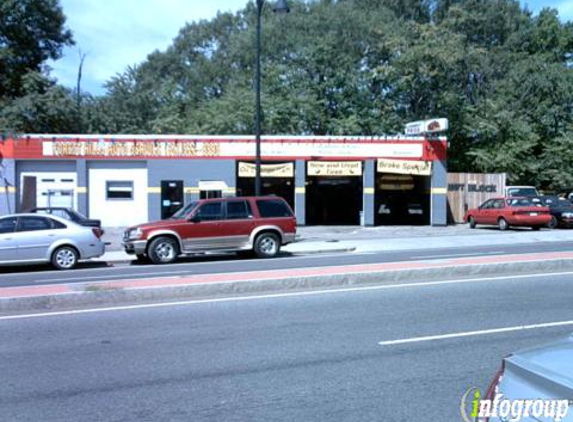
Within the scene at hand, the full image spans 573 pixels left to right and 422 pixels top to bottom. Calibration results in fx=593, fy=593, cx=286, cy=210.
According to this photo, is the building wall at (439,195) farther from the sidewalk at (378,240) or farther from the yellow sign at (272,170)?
the yellow sign at (272,170)

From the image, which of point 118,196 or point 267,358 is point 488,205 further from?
point 267,358

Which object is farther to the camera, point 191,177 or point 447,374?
point 191,177

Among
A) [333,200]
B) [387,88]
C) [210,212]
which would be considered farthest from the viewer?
[387,88]

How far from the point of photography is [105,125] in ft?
149

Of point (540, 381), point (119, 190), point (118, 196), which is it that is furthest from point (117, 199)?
point (540, 381)

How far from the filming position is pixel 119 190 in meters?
30.0

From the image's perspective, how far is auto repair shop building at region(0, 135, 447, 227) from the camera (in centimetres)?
2934

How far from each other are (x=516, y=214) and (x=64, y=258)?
19.8 meters

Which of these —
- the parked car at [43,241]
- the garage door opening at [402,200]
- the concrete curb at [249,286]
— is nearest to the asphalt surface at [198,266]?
the parked car at [43,241]

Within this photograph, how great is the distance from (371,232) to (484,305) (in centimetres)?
1889

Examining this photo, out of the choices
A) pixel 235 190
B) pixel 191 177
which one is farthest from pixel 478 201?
pixel 191 177

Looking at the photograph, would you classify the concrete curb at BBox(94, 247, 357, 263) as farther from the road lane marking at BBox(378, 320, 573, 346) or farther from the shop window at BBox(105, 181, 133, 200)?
the road lane marking at BBox(378, 320, 573, 346)

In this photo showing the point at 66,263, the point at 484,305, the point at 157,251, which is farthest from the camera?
the point at 157,251

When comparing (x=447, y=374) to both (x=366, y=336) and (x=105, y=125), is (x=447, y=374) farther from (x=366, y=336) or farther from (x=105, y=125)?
(x=105, y=125)
